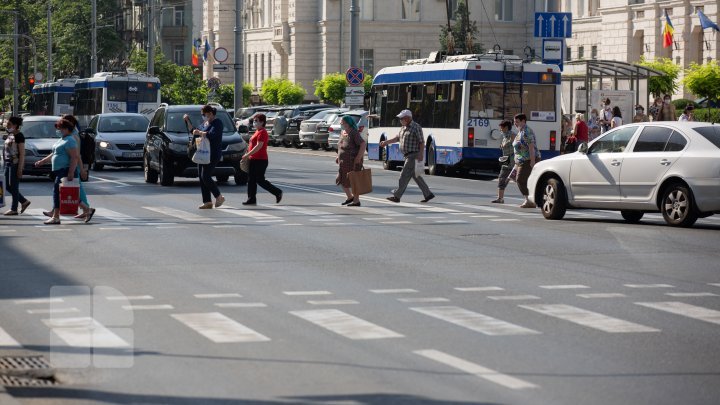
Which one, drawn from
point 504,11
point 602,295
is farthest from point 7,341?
point 504,11

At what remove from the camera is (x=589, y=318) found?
12055mm

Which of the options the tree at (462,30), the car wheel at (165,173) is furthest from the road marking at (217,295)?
the tree at (462,30)

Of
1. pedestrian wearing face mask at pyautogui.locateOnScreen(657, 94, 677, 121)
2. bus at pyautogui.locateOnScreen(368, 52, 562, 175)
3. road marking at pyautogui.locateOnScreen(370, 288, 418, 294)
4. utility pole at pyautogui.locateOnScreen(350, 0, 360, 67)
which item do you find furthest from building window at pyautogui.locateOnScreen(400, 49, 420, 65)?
road marking at pyautogui.locateOnScreen(370, 288, 418, 294)

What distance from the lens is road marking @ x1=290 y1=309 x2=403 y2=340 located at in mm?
11055

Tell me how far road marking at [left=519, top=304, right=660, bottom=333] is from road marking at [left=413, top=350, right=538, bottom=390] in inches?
69.6

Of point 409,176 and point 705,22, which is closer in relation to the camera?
point 409,176

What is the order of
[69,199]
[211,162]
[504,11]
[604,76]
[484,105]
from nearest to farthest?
[69,199] → [211,162] → [484,105] → [604,76] → [504,11]

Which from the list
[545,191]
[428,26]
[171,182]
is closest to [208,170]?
[545,191]

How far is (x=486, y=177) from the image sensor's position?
39312mm

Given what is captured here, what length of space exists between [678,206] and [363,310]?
394 inches

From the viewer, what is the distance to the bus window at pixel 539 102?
37.9 metres

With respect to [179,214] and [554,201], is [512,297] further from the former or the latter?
[179,214]

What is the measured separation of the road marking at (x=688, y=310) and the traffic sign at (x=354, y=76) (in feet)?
122

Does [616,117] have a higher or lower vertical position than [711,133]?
higher
